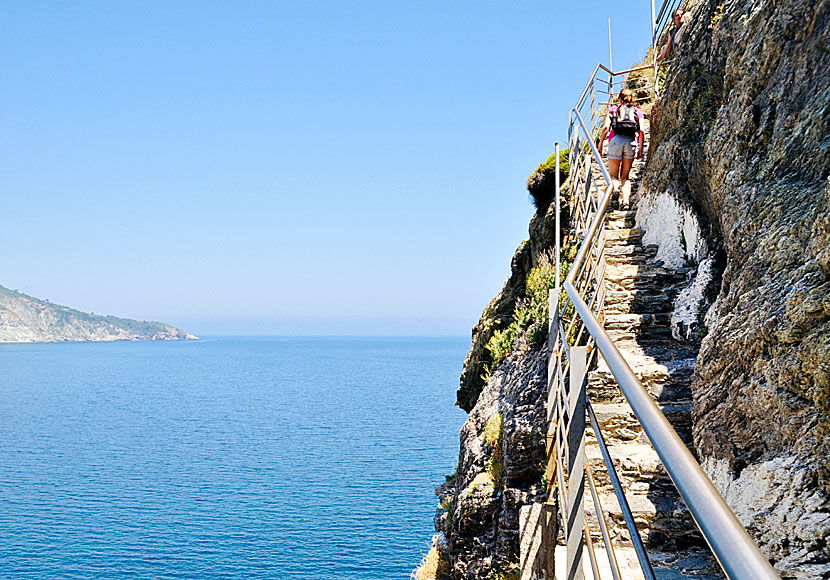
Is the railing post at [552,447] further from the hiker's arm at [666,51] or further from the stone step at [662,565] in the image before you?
the hiker's arm at [666,51]

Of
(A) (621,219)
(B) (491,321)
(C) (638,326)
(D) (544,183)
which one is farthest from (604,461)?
(B) (491,321)

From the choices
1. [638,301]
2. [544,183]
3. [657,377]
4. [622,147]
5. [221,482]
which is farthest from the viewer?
[221,482]

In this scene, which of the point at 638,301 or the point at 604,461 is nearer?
the point at 604,461

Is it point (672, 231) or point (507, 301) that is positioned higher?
point (672, 231)

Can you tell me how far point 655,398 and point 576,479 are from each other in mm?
2088

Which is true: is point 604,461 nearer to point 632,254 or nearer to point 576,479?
point 576,479

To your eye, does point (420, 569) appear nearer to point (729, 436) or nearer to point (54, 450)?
point (729, 436)

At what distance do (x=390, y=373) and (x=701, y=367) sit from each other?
132392mm

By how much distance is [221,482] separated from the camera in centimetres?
4603

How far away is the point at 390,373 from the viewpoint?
13512cm

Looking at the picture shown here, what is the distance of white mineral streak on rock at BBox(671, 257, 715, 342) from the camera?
5.71m

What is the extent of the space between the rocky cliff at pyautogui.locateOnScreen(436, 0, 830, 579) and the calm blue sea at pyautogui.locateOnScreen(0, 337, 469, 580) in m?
25.8

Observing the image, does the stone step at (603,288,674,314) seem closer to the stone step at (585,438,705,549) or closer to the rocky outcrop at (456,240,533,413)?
the stone step at (585,438,705,549)

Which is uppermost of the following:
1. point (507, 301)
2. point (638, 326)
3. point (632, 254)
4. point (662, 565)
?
point (632, 254)
